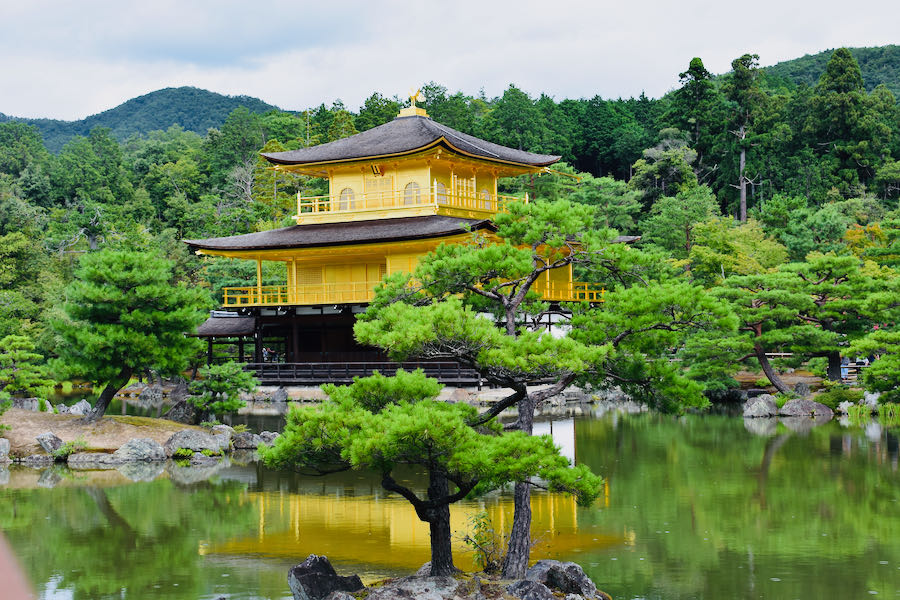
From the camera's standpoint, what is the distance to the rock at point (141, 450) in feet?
59.8

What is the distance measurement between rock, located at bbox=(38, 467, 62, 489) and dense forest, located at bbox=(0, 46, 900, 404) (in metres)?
14.3

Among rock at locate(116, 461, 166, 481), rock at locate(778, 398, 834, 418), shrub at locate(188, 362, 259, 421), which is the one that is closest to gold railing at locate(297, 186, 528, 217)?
rock at locate(778, 398, 834, 418)

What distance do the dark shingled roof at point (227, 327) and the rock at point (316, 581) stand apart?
22.3 m

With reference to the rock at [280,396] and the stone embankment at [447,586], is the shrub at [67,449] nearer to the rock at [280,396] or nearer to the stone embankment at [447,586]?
the rock at [280,396]

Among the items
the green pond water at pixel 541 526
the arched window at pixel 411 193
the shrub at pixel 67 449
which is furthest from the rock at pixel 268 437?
the arched window at pixel 411 193

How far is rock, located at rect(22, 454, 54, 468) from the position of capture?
699 inches

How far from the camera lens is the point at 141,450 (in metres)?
18.3

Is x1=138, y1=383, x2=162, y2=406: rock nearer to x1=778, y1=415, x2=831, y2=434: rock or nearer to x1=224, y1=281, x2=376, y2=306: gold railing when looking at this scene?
x1=224, y1=281, x2=376, y2=306: gold railing

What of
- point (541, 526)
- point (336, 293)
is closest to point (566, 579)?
point (541, 526)

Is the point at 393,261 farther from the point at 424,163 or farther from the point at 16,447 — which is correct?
the point at 16,447

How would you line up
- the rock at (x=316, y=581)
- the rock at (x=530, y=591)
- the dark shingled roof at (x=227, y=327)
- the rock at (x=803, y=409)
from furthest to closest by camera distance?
1. the dark shingled roof at (x=227, y=327)
2. the rock at (x=803, y=409)
3. the rock at (x=316, y=581)
4. the rock at (x=530, y=591)

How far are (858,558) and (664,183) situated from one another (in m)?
44.0

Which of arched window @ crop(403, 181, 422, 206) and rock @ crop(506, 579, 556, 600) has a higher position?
arched window @ crop(403, 181, 422, 206)

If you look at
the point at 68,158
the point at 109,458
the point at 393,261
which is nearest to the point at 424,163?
the point at 393,261
